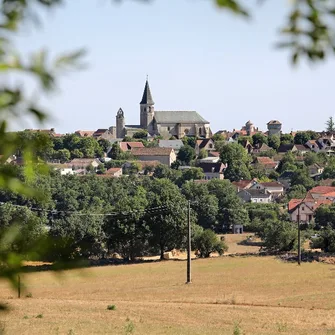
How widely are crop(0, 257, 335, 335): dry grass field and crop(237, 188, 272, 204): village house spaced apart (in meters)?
39.4

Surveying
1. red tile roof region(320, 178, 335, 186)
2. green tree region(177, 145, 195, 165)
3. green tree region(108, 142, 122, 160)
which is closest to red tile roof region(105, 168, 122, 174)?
green tree region(177, 145, 195, 165)

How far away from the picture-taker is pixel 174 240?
39.6 meters

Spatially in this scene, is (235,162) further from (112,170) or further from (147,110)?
(147,110)

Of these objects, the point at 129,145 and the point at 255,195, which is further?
the point at 129,145

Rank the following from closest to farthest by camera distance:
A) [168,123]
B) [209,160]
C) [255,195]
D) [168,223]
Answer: [168,223]
[255,195]
[209,160]
[168,123]

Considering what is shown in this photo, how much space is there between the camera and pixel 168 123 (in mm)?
134375

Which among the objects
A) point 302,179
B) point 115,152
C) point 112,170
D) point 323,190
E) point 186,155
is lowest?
point 323,190

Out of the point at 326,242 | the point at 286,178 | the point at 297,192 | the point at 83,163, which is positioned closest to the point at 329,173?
the point at 286,178

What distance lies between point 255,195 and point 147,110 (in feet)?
210

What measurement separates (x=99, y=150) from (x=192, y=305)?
89152mm

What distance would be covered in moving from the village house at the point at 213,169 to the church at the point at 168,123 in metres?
39.0

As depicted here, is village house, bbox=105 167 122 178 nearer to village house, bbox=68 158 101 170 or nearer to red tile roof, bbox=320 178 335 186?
village house, bbox=68 158 101 170

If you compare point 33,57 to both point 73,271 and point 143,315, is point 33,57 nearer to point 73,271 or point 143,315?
point 73,271

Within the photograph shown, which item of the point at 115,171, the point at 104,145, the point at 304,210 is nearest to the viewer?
the point at 304,210
